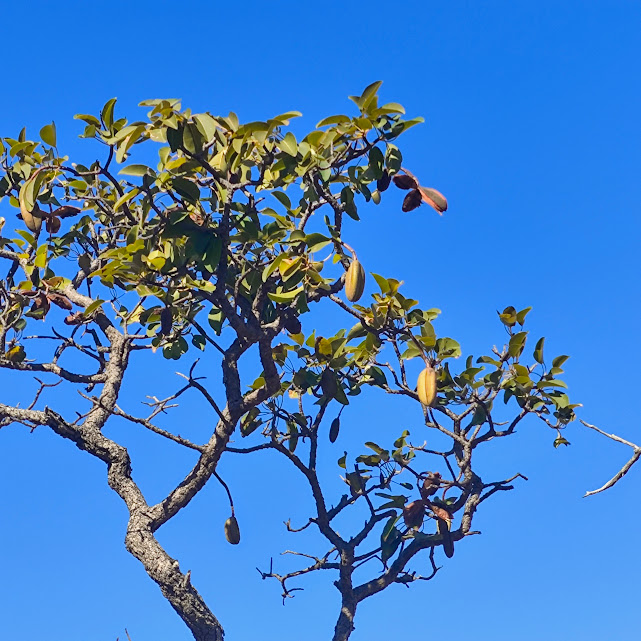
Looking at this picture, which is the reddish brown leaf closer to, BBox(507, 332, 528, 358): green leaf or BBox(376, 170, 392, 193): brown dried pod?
BBox(376, 170, 392, 193): brown dried pod

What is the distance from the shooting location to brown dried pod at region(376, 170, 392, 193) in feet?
14.1

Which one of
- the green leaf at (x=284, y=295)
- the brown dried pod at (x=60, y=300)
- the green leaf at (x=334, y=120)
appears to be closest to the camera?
the green leaf at (x=334, y=120)

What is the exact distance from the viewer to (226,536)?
5.44m

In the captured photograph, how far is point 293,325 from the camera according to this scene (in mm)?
4914

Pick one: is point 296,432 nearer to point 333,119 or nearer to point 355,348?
point 355,348

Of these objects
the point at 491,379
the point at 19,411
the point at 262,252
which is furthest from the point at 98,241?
the point at 491,379

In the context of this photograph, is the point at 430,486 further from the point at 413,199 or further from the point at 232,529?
the point at 413,199

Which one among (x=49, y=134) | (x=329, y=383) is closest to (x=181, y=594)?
(x=329, y=383)

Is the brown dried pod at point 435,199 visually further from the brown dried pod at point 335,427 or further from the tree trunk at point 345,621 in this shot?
the tree trunk at point 345,621

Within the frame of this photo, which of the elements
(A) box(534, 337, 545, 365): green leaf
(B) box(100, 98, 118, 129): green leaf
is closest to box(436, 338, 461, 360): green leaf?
(A) box(534, 337, 545, 365): green leaf

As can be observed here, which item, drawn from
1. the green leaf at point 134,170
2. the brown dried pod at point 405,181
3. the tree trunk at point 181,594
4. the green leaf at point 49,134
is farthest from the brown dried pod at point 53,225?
the brown dried pod at point 405,181

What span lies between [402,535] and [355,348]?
4.50 ft

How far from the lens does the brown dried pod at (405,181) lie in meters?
4.40

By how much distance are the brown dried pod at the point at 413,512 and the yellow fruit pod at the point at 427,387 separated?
1.08 m
